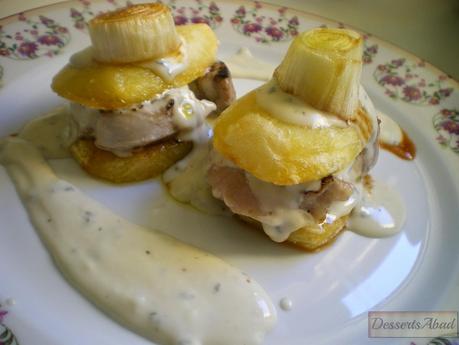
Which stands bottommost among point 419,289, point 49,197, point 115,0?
point 419,289

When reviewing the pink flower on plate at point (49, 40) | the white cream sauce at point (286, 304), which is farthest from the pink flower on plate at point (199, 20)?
the white cream sauce at point (286, 304)

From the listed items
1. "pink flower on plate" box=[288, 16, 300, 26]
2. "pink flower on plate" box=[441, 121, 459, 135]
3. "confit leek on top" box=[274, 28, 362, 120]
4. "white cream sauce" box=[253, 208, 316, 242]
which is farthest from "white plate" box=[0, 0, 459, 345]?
"confit leek on top" box=[274, 28, 362, 120]

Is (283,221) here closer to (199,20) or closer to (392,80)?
(392,80)

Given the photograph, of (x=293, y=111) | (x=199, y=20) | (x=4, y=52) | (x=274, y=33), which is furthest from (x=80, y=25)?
(x=293, y=111)

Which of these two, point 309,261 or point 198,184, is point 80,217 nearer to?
point 198,184

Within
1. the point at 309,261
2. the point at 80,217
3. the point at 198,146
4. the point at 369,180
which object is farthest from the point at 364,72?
the point at 80,217

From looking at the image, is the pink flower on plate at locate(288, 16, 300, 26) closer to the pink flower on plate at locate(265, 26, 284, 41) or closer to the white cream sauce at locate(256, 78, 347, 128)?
the pink flower on plate at locate(265, 26, 284, 41)
